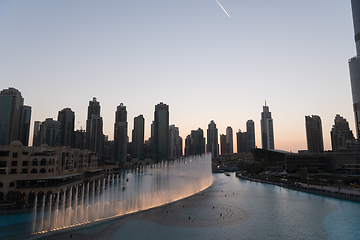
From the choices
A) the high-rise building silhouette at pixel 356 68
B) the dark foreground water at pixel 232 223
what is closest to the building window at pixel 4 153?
the dark foreground water at pixel 232 223

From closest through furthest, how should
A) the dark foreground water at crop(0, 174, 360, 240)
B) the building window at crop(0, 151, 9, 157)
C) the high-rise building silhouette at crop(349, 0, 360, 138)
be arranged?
the dark foreground water at crop(0, 174, 360, 240) → the building window at crop(0, 151, 9, 157) → the high-rise building silhouette at crop(349, 0, 360, 138)

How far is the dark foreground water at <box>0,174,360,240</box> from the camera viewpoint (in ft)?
108

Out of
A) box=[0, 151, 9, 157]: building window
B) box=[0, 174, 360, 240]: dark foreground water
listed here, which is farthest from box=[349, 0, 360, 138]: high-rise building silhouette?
box=[0, 151, 9, 157]: building window

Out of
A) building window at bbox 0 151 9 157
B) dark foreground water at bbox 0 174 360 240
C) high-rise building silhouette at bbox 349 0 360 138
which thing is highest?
high-rise building silhouette at bbox 349 0 360 138

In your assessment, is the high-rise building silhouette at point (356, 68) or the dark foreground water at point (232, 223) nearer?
the dark foreground water at point (232, 223)

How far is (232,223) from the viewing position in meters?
38.4

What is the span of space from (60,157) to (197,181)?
46.7 metres

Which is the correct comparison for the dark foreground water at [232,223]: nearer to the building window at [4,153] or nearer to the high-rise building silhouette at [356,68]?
the building window at [4,153]

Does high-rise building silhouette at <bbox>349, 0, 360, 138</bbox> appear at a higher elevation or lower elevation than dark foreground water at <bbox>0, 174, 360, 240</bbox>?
higher

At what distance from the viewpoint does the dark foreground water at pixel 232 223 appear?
32.8 metres

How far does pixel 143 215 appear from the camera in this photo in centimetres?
4159

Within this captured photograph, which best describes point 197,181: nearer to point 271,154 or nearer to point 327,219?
point 327,219

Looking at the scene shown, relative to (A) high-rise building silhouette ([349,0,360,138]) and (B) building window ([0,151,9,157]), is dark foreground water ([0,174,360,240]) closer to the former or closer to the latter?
(B) building window ([0,151,9,157])

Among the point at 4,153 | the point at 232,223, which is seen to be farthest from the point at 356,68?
the point at 4,153
